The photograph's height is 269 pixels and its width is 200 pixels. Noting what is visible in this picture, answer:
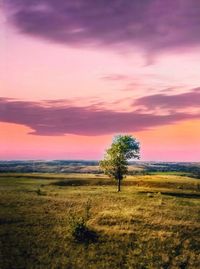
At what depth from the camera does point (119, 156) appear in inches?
3415

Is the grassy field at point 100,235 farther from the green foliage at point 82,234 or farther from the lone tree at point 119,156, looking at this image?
the lone tree at point 119,156

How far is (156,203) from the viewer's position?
5962 centimetres

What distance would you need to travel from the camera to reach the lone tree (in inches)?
3413

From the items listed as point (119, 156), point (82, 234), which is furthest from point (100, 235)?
point (119, 156)

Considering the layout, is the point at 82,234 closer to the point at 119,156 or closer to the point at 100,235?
the point at 100,235

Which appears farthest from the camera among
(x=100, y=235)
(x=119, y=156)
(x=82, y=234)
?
(x=119, y=156)

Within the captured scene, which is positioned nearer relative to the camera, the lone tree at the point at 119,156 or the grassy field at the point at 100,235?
the grassy field at the point at 100,235

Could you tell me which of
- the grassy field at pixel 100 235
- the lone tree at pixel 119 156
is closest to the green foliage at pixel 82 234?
the grassy field at pixel 100 235

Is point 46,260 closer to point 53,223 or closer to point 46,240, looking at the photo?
point 46,240

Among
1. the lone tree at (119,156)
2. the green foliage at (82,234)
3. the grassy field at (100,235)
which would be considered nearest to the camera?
the grassy field at (100,235)

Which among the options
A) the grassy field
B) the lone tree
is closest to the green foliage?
the grassy field

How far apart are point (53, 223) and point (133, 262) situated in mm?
13451

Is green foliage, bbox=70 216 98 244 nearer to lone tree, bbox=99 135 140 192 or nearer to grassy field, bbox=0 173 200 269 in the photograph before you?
grassy field, bbox=0 173 200 269

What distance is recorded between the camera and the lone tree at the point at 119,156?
86688 millimetres
